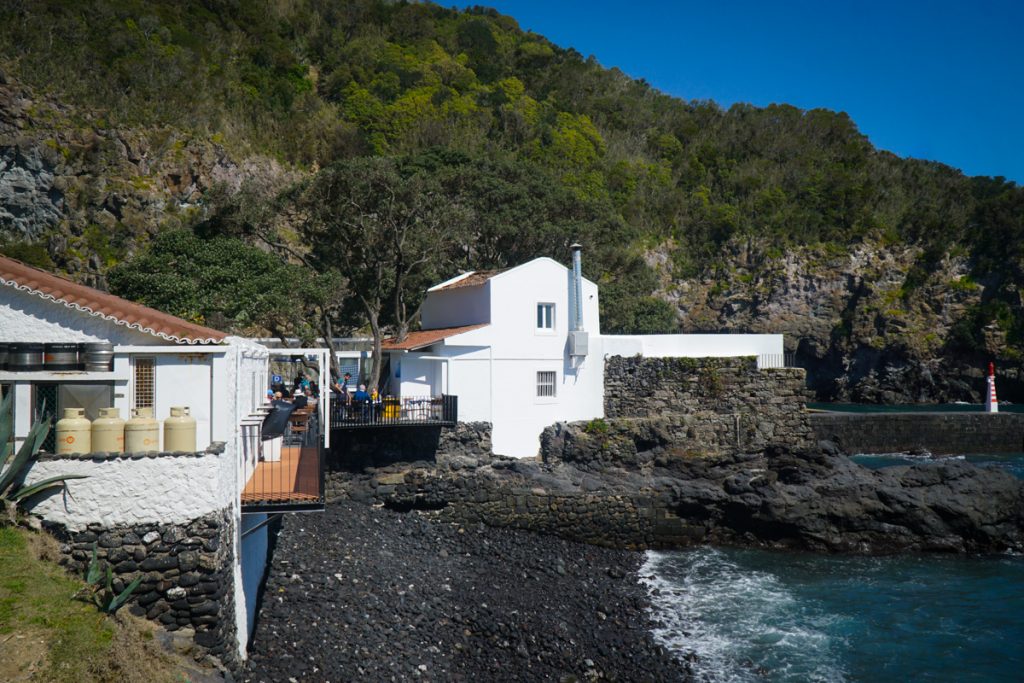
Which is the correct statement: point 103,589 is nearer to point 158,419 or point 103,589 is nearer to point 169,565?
point 169,565

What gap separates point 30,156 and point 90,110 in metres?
4.57

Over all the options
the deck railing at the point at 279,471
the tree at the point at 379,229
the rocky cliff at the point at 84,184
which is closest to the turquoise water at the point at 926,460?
the tree at the point at 379,229

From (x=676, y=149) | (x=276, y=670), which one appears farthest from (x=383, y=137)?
(x=276, y=670)

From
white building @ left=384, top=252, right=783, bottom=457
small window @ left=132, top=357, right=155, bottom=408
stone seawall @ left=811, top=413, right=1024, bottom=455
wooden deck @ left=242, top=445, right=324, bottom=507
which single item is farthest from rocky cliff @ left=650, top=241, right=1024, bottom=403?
small window @ left=132, top=357, right=155, bottom=408

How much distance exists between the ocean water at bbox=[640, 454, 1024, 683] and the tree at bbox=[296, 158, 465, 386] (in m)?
14.6

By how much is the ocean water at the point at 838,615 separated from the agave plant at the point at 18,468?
10650mm

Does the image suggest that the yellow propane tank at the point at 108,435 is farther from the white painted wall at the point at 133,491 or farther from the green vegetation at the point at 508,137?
the green vegetation at the point at 508,137

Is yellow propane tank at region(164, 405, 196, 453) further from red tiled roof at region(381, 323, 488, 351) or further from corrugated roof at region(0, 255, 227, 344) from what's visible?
red tiled roof at region(381, 323, 488, 351)

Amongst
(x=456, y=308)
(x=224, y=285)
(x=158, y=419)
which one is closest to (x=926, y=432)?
(x=456, y=308)

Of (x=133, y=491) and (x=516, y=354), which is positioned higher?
(x=516, y=354)

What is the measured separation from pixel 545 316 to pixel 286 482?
1454cm

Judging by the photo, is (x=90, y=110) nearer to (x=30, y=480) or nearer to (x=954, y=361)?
(x=30, y=480)

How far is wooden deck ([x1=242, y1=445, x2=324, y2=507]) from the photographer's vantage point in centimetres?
1145

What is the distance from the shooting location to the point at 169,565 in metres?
9.48
